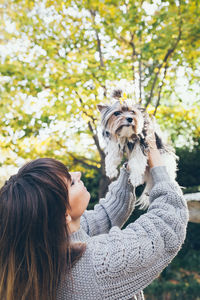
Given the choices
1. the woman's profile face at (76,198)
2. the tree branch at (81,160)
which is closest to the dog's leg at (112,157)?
the woman's profile face at (76,198)

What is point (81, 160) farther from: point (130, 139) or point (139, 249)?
point (139, 249)

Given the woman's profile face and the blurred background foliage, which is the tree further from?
the woman's profile face

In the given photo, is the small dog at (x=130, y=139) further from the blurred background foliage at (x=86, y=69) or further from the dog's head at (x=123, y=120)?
the blurred background foliage at (x=86, y=69)

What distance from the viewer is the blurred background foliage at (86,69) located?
13.3ft

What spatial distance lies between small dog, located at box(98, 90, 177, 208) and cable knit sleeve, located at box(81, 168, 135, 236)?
0.38ft

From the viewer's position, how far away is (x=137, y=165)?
1495mm

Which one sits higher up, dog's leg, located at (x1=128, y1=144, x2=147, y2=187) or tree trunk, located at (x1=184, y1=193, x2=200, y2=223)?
dog's leg, located at (x1=128, y1=144, x2=147, y2=187)

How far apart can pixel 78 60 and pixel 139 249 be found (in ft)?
11.2

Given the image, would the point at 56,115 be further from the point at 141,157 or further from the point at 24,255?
the point at 24,255

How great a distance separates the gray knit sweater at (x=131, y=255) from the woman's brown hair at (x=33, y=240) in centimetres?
7

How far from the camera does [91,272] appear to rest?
1192 mm

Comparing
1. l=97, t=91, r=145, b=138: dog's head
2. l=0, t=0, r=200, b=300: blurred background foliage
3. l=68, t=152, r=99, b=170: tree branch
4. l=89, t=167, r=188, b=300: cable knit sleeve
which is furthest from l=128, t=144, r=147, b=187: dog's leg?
l=68, t=152, r=99, b=170: tree branch

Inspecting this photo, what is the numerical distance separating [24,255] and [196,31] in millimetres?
4156

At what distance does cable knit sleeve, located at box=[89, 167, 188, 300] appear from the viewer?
1.18 metres
